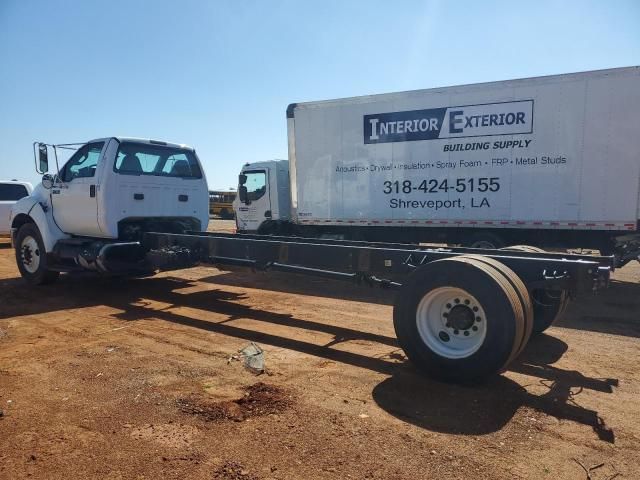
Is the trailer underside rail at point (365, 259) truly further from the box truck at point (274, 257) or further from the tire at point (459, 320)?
the tire at point (459, 320)

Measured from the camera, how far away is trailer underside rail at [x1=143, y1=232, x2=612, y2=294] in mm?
4371

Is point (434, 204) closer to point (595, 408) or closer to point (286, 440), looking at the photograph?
point (595, 408)

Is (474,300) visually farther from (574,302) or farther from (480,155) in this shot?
(480,155)

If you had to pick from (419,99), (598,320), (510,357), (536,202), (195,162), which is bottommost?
(598,320)

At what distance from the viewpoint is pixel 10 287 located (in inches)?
363

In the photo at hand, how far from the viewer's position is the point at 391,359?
199 inches

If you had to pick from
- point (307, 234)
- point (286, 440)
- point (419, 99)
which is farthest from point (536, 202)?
point (286, 440)

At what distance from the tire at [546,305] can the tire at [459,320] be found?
898 mm

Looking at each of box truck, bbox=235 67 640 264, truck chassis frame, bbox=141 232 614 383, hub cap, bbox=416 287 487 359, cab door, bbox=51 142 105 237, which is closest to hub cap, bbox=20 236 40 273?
cab door, bbox=51 142 105 237

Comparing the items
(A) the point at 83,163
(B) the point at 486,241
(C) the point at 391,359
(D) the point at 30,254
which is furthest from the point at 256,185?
(C) the point at 391,359

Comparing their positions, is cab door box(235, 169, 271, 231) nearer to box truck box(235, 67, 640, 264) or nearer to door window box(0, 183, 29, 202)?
box truck box(235, 67, 640, 264)

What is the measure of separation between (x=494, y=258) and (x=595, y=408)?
1493 mm

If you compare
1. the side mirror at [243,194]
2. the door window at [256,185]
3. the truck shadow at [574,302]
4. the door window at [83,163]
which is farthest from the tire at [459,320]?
the side mirror at [243,194]

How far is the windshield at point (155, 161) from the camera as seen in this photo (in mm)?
8281
